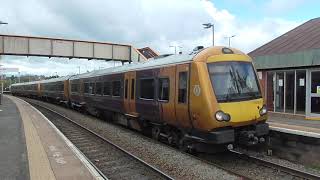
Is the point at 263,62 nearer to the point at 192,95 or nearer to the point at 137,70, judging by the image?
the point at 137,70

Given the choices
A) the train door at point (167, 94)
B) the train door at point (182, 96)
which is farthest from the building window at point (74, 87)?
the train door at point (182, 96)

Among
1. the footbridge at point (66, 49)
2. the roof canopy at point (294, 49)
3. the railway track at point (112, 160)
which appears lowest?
the railway track at point (112, 160)

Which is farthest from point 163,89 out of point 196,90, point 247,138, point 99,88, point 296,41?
point 296,41

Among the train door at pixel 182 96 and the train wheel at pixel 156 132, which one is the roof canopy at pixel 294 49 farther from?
the train door at pixel 182 96

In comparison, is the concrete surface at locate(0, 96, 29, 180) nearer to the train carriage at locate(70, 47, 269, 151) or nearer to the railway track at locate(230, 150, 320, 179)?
the train carriage at locate(70, 47, 269, 151)

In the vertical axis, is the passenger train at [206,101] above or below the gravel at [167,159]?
above

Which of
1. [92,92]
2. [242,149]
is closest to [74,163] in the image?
[242,149]

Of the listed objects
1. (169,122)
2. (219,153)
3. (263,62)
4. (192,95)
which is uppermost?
(263,62)

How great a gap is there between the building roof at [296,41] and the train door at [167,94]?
32.7 ft

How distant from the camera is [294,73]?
21891mm

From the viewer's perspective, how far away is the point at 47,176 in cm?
912

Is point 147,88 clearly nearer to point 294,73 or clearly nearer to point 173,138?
point 173,138

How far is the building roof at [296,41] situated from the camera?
2255cm

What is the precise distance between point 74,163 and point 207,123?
10.6ft
